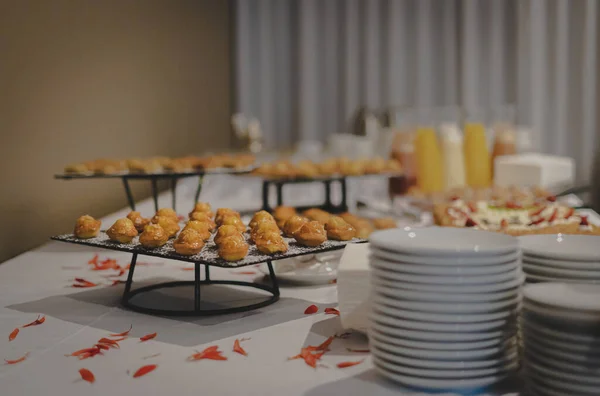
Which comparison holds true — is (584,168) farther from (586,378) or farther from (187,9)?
(586,378)

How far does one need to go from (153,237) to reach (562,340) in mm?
706

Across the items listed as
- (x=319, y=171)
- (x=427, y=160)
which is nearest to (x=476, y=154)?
(x=427, y=160)

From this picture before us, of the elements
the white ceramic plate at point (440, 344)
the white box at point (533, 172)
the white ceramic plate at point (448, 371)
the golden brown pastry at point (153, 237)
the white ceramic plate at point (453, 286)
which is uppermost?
the white box at point (533, 172)

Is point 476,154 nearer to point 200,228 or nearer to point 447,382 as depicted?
point 200,228

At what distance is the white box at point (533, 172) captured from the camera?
2.79 metres

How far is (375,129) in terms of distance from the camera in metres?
3.81

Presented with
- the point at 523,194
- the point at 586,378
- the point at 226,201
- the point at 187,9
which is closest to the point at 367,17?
the point at 187,9

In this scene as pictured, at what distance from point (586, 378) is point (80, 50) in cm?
256

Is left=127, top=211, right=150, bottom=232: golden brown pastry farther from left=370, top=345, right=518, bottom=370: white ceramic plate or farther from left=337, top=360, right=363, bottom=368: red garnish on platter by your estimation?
left=370, top=345, right=518, bottom=370: white ceramic plate

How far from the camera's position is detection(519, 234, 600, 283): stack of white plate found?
0.95 metres

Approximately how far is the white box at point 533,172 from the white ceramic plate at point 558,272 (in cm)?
186

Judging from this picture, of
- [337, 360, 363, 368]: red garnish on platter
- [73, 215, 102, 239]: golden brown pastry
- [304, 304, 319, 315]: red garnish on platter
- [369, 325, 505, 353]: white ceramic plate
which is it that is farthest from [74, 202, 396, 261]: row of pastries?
[369, 325, 505, 353]: white ceramic plate

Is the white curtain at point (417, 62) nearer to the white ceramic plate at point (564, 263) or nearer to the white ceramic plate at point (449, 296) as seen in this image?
the white ceramic plate at point (564, 263)

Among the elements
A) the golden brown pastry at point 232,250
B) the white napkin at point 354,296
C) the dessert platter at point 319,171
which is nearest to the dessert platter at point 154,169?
the dessert platter at point 319,171
